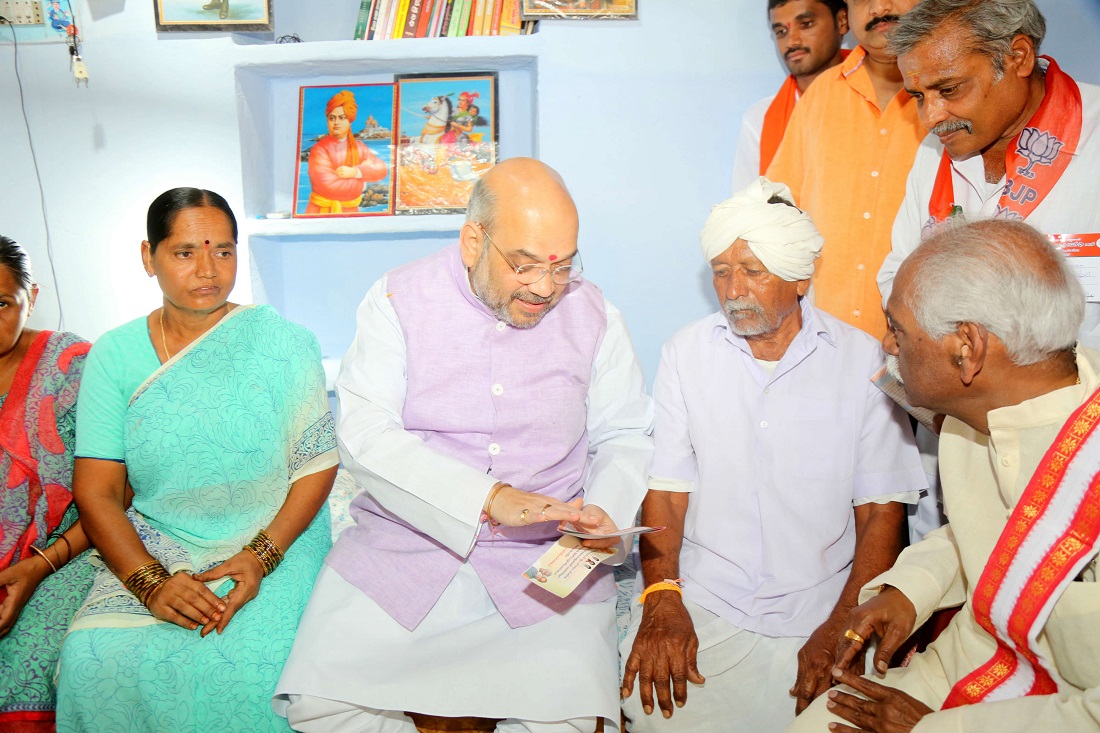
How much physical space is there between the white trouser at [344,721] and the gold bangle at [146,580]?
56 centimetres

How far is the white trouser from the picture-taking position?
222cm

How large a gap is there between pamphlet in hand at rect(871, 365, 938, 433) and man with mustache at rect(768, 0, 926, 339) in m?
0.72

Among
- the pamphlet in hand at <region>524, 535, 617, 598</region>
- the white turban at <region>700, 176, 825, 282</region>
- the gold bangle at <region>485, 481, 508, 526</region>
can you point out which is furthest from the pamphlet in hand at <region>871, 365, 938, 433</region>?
the gold bangle at <region>485, 481, 508, 526</region>

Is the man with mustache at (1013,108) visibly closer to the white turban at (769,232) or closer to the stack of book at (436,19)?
the white turban at (769,232)

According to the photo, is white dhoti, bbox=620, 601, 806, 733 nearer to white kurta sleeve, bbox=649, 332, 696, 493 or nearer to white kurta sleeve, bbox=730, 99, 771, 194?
white kurta sleeve, bbox=649, 332, 696, 493

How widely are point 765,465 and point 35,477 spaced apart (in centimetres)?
A: 237

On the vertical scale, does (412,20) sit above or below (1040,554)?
above

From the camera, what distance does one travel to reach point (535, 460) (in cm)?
259

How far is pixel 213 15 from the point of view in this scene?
4.29m

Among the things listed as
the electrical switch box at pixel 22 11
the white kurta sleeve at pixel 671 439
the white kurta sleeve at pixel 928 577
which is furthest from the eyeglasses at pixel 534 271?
the electrical switch box at pixel 22 11

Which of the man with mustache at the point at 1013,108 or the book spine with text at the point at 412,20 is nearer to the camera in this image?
the man with mustache at the point at 1013,108

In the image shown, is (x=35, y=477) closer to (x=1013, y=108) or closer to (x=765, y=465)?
(x=765, y=465)

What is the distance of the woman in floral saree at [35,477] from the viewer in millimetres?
2574

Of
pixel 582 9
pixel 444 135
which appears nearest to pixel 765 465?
pixel 582 9
